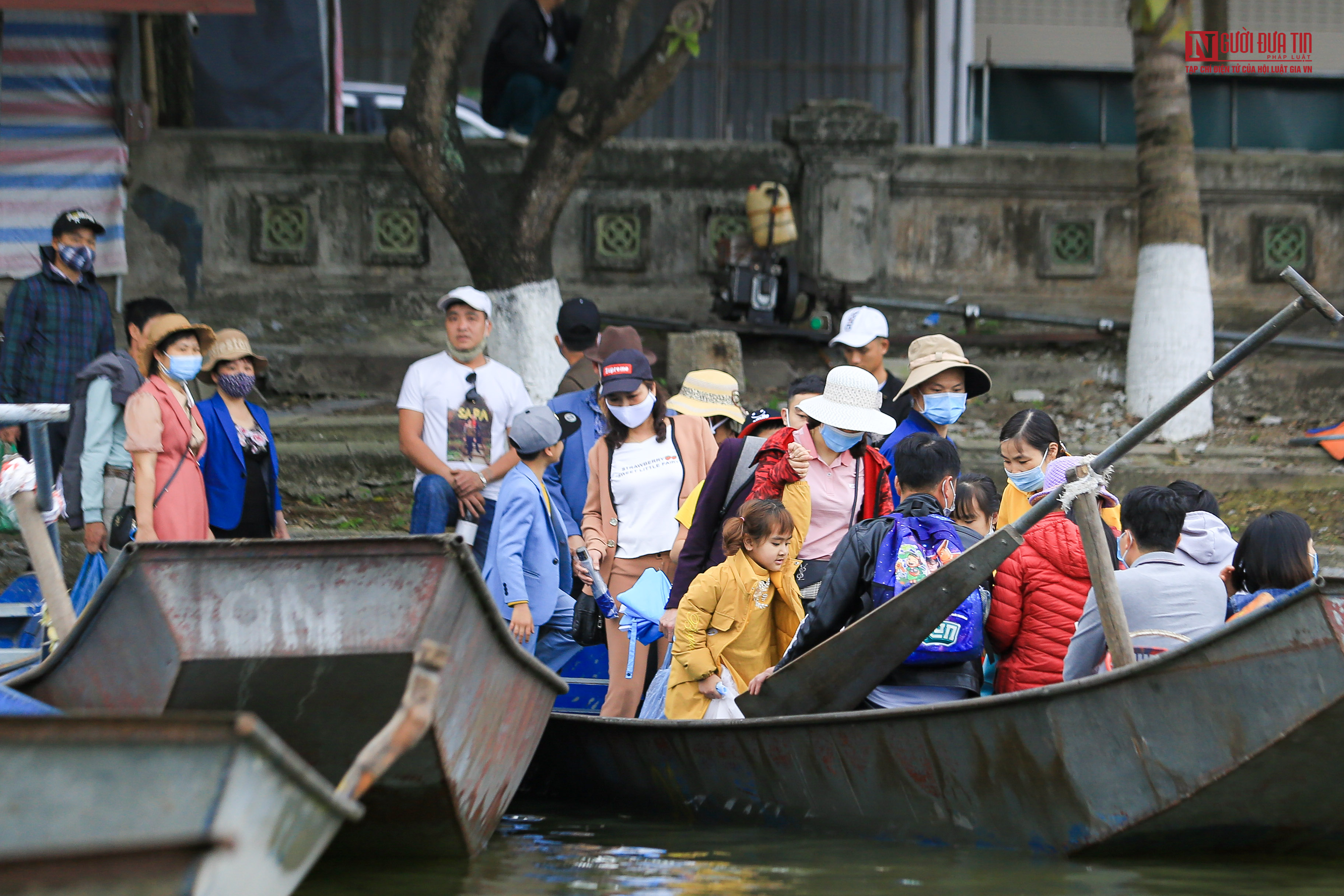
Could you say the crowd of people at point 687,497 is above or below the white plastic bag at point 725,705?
above

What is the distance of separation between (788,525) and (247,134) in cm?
780

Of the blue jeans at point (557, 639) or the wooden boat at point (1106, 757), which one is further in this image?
the blue jeans at point (557, 639)

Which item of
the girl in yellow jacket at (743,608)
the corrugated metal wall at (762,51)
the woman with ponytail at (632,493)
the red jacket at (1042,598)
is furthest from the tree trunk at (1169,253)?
the corrugated metal wall at (762,51)

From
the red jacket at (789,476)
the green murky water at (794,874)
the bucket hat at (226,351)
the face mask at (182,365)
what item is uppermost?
the bucket hat at (226,351)

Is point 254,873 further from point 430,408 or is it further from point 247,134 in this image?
point 247,134

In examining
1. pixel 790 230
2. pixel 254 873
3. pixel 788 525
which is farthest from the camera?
pixel 790 230

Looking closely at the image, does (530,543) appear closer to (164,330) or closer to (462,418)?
(462,418)

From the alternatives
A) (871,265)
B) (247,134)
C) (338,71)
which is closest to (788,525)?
(871,265)

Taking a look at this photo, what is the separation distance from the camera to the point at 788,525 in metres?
5.34

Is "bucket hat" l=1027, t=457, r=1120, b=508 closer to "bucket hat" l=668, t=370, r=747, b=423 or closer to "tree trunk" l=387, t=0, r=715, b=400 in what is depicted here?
"bucket hat" l=668, t=370, r=747, b=423

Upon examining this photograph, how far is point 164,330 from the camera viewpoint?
5.99m

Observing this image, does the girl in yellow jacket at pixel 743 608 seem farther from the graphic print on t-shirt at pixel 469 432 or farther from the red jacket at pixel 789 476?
the graphic print on t-shirt at pixel 469 432

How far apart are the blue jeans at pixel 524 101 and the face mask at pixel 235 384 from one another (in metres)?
5.12

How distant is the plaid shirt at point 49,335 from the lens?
283 inches
